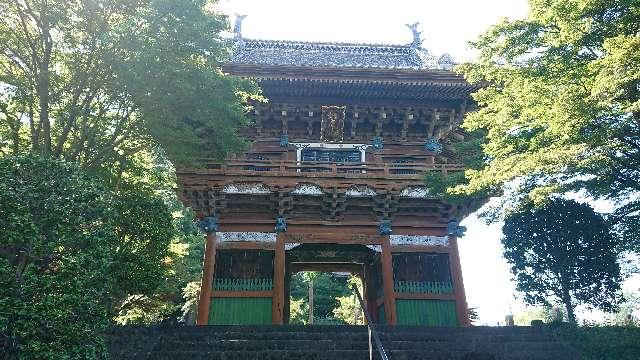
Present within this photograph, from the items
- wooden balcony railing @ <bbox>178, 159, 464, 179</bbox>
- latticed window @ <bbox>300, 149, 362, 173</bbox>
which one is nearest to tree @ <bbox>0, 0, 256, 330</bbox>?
wooden balcony railing @ <bbox>178, 159, 464, 179</bbox>

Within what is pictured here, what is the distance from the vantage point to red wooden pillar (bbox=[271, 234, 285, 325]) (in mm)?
13711

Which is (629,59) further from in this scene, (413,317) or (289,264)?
(289,264)

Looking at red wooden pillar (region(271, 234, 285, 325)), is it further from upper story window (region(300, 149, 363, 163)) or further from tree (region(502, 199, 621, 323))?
tree (region(502, 199, 621, 323))

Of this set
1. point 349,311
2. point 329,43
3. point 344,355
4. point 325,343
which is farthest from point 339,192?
point 349,311

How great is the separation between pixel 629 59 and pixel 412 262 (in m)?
9.61

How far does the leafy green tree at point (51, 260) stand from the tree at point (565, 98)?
882 centimetres

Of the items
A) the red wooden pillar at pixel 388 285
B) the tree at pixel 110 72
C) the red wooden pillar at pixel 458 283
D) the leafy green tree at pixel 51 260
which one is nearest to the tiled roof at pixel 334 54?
the red wooden pillar at pixel 458 283

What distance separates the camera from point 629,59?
7.86 meters

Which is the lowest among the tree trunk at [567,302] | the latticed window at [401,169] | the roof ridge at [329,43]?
the tree trunk at [567,302]

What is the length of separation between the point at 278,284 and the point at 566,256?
32.2ft

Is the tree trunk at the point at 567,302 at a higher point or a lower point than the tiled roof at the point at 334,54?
lower

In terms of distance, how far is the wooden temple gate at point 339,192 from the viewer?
1435 cm

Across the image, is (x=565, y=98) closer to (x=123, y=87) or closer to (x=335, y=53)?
(x=123, y=87)

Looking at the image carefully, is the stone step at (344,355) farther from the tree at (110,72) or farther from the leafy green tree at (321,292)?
the leafy green tree at (321,292)
